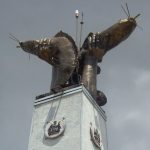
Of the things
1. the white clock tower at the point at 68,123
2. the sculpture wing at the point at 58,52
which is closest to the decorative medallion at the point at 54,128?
the white clock tower at the point at 68,123

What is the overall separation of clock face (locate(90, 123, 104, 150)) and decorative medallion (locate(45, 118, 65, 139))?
1.09 meters

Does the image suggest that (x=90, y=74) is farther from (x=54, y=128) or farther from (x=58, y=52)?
(x=54, y=128)

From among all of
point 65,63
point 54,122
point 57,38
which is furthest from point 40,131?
point 57,38

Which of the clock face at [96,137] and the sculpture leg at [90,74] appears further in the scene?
the sculpture leg at [90,74]

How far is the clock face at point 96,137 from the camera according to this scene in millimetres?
17969

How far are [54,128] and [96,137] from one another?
5.22 feet

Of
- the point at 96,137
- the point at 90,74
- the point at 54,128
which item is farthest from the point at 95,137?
the point at 90,74

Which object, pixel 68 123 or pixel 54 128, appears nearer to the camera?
pixel 68 123

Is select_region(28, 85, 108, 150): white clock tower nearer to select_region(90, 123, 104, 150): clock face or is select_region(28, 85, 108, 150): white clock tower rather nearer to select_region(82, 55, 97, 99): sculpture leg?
select_region(90, 123, 104, 150): clock face

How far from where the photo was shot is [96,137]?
1830 centimetres

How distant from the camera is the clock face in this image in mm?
17969

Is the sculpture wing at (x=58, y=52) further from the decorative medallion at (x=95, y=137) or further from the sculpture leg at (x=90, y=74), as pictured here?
the decorative medallion at (x=95, y=137)

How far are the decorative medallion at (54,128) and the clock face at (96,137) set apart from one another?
3.58 feet

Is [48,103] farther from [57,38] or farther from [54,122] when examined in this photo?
[57,38]
